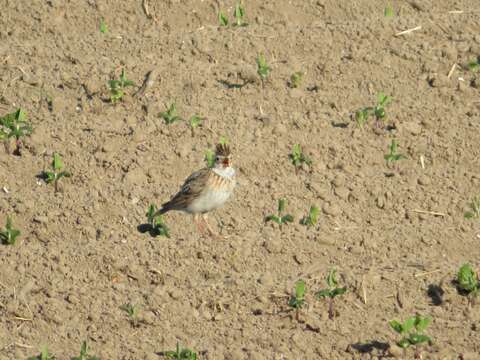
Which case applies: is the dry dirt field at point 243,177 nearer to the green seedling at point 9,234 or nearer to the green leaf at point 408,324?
the green seedling at point 9,234

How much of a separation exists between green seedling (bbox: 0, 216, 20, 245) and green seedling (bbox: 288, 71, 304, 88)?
393 centimetres

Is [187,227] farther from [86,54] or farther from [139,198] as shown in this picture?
[86,54]

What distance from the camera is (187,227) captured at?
38.9 feet

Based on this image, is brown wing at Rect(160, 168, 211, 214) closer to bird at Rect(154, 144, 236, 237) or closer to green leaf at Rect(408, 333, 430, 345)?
bird at Rect(154, 144, 236, 237)

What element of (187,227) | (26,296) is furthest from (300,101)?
(26,296)

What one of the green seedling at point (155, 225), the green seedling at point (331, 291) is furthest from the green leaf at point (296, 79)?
the green seedling at point (331, 291)

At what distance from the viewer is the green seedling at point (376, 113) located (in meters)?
12.8

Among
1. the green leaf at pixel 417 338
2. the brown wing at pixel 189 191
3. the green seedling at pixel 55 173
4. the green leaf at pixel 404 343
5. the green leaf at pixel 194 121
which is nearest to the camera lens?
the green leaf at pixel 417 338

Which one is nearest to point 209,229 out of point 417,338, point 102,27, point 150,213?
point 150,213

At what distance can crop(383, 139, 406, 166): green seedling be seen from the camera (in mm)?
12289

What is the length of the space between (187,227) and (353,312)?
97.7 inches

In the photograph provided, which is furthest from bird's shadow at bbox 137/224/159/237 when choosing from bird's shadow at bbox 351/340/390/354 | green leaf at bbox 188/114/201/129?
bird's shadow at bbox 351/340/390/354

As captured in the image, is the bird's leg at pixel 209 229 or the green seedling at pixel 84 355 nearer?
the green seedling at pixel 84 355

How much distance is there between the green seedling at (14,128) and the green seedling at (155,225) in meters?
2.03
